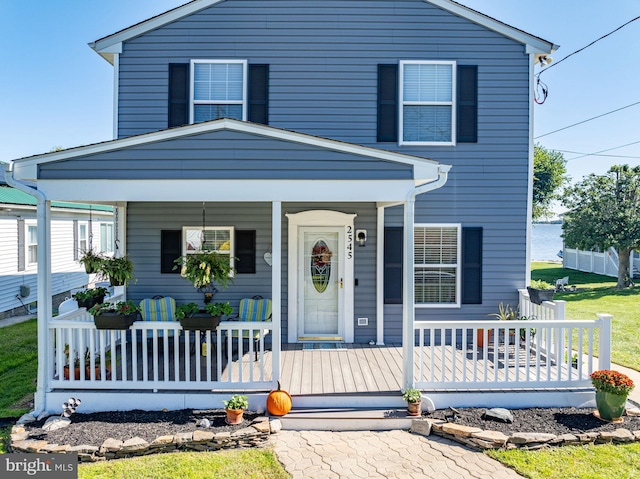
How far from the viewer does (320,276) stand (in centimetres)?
731

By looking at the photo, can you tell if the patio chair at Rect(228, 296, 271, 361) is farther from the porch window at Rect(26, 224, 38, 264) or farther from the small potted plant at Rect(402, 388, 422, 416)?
the porch window at Rect(26, 224, 38, 264)

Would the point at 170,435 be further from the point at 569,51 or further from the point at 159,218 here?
the point at 569,51

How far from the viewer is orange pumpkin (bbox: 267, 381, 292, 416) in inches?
186

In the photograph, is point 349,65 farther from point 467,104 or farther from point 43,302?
Result: point 43,302

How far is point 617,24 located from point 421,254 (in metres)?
6.65

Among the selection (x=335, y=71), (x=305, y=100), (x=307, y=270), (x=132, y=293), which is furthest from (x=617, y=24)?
(x=132, y=293)

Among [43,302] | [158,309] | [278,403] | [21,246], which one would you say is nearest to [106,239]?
[21,246]

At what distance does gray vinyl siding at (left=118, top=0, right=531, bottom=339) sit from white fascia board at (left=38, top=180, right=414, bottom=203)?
7.45 ft

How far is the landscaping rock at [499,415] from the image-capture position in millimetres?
4660

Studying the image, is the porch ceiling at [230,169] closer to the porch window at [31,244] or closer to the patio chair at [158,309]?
the patio chair at [158,309]

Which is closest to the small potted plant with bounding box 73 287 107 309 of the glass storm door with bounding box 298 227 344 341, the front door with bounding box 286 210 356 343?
the front door with bounding box 286 210 356 343

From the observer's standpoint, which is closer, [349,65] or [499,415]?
[499,415]

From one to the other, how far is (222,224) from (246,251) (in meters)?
0.62

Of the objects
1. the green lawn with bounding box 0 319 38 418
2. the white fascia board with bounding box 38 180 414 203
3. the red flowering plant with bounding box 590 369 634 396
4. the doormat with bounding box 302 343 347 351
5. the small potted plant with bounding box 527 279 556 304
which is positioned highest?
the white fascia board with bounding box 38 180 414 203
